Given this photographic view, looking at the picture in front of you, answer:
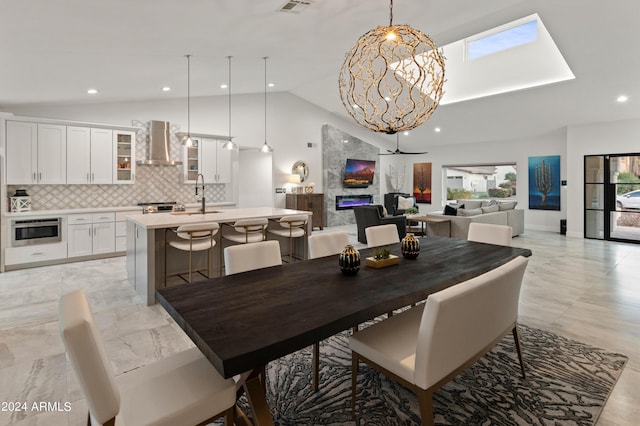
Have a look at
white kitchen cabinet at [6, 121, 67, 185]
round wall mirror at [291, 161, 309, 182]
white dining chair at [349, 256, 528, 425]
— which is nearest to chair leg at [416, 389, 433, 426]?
white dining chair at [349, 256, 528, 425]

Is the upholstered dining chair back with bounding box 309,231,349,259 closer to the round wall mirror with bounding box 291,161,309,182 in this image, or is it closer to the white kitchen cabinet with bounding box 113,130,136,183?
the white kitchen cabinet with bounding box 113,130,136,183

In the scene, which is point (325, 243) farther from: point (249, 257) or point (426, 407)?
point (426, 407)

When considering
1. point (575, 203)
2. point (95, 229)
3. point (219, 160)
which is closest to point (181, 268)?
point (95, 229)

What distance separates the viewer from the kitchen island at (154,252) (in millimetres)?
3791

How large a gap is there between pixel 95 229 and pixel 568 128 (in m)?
10.7

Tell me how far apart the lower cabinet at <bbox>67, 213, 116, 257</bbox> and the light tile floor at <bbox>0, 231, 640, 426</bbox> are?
33cm

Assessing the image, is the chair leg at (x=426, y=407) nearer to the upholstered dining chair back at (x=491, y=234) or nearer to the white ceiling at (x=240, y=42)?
the upholstered dining chair back at (x=491, y=234)

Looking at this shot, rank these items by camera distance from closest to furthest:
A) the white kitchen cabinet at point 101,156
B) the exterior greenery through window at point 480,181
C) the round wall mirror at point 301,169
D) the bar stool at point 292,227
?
the bar stool at point 292,227 < the white kitchen cabinet at point 101,156 < the round wall mirror at point 301,169 < the exterior greenery through window at point 480,181

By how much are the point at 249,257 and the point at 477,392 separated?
1.79 m

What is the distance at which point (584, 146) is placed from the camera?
8.19m

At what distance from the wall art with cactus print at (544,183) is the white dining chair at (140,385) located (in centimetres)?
1044

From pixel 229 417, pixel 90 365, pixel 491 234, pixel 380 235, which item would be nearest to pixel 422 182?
pixel 491 234

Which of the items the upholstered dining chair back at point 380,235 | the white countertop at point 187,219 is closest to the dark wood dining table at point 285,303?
the upholstered dining chair back at point 380,235

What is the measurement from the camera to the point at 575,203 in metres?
8.36
